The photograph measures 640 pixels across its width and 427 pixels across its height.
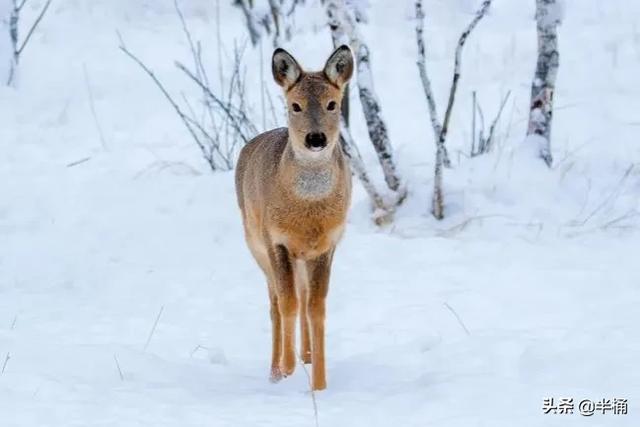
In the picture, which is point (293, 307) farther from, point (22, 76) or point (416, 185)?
point (22, 76)

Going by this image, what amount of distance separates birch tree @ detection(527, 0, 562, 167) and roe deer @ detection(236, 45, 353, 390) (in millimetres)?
4095

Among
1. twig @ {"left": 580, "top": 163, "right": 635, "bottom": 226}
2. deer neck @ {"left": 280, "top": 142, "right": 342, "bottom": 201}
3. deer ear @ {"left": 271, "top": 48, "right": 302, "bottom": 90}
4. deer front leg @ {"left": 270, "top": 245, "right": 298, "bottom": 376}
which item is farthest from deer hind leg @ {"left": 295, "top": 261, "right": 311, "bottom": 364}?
twig @ {"left": 580, "top": 163, "right": 635, "bottom": 226}

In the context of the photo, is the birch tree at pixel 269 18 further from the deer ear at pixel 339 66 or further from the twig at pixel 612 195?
the deer ear at pixel 339 66

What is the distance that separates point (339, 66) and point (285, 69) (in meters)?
0.27

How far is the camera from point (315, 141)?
5375mm

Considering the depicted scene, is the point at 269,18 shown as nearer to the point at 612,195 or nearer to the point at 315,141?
the point at 612,195

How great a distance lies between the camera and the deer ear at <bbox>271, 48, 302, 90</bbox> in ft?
18.4

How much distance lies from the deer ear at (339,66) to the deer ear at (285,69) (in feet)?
0.50

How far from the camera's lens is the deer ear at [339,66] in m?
5.62

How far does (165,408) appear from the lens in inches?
193

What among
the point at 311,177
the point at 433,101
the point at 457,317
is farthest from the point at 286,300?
the point at 433,101

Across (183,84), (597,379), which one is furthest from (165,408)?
(183,84)

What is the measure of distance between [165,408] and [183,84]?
10114mm

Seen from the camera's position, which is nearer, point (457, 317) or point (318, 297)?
point (318, 297)
